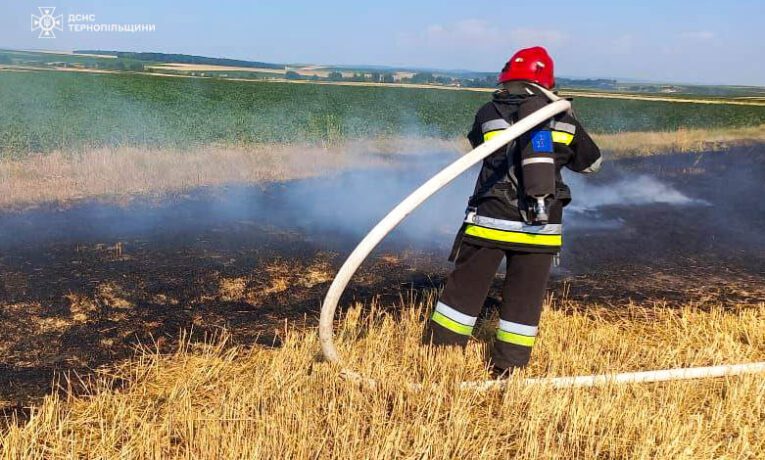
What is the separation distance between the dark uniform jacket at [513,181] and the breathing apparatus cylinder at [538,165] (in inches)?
3.3

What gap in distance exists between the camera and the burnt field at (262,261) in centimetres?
438

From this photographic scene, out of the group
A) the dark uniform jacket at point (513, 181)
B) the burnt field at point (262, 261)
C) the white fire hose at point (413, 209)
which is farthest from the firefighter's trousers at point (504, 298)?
the burnt field at point (262, 261)

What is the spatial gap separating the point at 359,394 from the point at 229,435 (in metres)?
0.70

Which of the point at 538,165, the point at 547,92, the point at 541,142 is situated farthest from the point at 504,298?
the point at 547,92

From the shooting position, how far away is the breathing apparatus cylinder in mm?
3279

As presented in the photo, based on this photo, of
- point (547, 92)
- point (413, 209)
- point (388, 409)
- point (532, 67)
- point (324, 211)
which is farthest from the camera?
point (324, 211)

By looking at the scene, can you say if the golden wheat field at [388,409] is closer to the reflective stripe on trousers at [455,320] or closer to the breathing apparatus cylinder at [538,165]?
the reflective stripe on trousers at [455,320]

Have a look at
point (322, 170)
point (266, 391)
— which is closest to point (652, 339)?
point (266, 391)

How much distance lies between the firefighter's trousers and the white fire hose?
0.28 meters

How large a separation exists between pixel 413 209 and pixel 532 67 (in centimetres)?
115

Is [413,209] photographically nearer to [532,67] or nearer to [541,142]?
[541,142]

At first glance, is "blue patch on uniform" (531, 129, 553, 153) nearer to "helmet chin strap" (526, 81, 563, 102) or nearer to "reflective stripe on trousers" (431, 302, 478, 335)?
"helmet chin strap" (526, 81, 563, 102)

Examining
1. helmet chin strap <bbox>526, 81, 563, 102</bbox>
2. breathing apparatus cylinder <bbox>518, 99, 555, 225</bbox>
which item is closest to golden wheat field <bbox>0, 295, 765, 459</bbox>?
breathing apparatus cylinder <bbox>518, 99, 555, 225</bbox>

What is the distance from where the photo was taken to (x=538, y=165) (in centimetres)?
329
